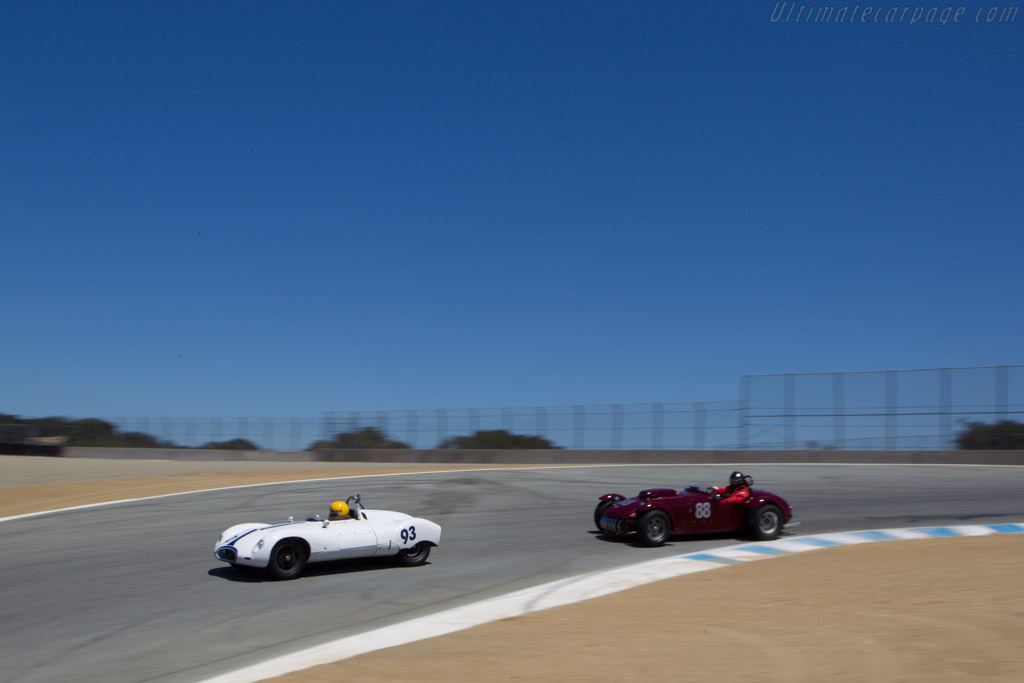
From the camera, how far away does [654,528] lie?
12.3 m

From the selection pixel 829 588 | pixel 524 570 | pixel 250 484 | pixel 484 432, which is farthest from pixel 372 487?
pixel 484 432

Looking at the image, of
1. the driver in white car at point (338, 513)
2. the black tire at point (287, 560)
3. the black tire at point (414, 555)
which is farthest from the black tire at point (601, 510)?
the black tire at point (287, 560)

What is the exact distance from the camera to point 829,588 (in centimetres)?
894

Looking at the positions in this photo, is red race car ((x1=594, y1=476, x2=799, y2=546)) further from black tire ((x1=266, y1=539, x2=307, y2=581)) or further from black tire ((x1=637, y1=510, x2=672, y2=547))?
black tire ((x1=266, y1=539, x2=307, y2=581))

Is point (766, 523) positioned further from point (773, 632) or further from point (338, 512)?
point (338, 512)

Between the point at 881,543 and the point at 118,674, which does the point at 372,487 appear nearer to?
the point at 881,543

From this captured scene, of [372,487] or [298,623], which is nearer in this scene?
[298,623]

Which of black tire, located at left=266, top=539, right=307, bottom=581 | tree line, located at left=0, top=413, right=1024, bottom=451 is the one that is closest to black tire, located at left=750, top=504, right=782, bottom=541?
black tire, located at left=266, top=539, right=307, bottom=581

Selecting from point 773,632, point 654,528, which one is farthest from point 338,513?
point 773,632

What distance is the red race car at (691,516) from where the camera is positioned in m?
12.4

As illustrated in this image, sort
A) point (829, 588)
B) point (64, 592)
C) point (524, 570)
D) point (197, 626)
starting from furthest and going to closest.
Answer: point (524, 570) → point (64, 592) → point (829, 588) → point (197, 626)

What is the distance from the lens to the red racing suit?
1290 centimetres

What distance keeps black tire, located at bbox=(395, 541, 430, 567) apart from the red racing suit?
4.50 m

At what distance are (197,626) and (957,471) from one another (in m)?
20.8
